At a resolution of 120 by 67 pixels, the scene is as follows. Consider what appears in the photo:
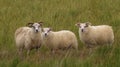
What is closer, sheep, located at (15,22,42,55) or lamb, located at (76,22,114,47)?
sheep, located at (15,22,42,55)

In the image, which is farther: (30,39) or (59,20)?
(59,20)

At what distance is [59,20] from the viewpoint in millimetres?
11961

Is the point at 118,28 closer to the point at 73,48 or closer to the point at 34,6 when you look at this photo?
the point at 73,48

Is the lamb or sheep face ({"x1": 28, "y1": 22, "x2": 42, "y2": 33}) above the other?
sheep face ({"x1": 28, "y1": 22, "x2": 42, "y2": 33})

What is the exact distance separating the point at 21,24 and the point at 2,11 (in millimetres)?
1732

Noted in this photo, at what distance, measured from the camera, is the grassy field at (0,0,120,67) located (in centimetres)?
722

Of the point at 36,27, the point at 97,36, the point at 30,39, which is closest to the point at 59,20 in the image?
the point at 97,36

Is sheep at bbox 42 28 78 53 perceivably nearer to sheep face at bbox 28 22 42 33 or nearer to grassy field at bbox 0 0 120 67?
grassy field at bbox 0 0 120 67

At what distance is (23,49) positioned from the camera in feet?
31.3

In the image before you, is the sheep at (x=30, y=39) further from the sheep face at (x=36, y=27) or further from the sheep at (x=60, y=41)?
the sheep at (x=60, y=41)

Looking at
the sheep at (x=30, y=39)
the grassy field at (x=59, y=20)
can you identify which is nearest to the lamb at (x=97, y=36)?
the grassy field at (x=59, y=20)

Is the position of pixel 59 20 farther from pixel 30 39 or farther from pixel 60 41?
pixel 30 39

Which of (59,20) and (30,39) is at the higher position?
(59,20)

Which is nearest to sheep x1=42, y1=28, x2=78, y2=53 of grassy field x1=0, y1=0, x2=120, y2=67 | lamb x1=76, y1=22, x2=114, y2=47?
grassy field x1=0, y1=0, x2=120, y2=67
